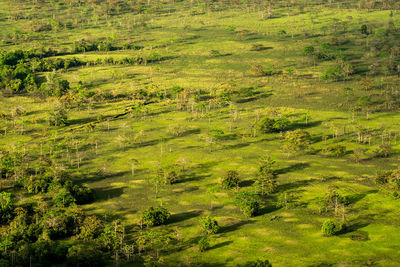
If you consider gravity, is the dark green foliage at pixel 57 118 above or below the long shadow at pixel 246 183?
above

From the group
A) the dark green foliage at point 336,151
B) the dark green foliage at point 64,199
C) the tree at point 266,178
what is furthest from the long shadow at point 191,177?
the dark green foliage at point 336,151

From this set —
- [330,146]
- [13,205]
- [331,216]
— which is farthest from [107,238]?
[330,146]

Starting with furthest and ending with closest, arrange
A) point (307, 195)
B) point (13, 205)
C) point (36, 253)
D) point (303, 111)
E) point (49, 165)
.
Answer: point (303, 111) → point (49, 165) → point (307, 195) → point (13, 205) → point (36, 253)

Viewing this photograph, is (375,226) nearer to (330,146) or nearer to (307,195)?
(307,195)

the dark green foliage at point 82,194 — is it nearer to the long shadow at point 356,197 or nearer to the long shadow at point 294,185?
the long shadow at point 294,185

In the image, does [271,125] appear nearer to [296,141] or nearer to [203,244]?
[296,141]

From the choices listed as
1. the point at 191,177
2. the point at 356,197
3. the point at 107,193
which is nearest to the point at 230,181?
the point at 191,177
